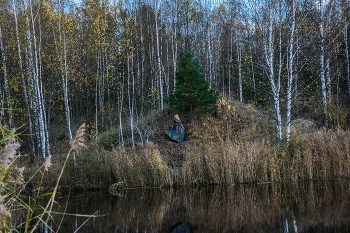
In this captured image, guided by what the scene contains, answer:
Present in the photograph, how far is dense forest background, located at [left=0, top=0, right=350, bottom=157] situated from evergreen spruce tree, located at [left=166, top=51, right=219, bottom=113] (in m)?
1.82

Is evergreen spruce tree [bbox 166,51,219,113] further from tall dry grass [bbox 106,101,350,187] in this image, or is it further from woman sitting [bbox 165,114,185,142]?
tall dry grass [bbox 106,101,350,187]

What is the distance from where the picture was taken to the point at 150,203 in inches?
386

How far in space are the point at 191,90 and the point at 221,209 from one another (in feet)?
26.5

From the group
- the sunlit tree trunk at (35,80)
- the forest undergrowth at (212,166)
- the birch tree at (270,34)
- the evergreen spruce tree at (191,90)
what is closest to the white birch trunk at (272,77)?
the birch tree at (270,34)

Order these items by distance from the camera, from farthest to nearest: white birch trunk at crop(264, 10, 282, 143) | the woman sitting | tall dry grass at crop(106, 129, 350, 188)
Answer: the woman sitting → white birch trunk at crop(264, 10, 282, 143) → tall dry grass at crop(106, 129, 350, 188)

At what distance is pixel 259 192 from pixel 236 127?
6641 millimetres

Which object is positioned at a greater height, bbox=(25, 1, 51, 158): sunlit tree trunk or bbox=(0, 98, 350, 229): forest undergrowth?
bbox=(25, 1, 51, 158): sunlit tree trunk

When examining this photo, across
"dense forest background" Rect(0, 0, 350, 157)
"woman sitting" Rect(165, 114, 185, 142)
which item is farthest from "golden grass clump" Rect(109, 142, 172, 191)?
"woman sitting" Rect(165, 114, 185, 142)

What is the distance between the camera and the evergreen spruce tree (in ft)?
53.1

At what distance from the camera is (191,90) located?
16.1 m

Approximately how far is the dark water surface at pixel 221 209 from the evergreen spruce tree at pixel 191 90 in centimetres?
578

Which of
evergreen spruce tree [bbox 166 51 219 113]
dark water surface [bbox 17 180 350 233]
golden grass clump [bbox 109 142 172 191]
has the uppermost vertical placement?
evergreen spruce tree [bbox 166 51 219 113]

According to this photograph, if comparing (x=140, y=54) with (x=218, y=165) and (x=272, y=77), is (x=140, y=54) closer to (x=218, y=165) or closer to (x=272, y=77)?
(x=272, y=77)

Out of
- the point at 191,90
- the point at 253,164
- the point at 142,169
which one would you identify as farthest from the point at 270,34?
the point at 142,169
